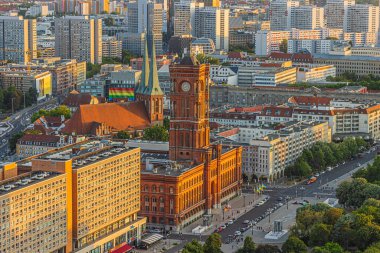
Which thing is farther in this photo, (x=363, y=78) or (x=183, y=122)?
(x=363, y=78)

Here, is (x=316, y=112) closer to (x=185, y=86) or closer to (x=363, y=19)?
(x=185, y=86)

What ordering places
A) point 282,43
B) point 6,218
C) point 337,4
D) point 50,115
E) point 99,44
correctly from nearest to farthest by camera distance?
point 6,218 → point 50,115 → point 99,44 → point 282,43 → point 337,4

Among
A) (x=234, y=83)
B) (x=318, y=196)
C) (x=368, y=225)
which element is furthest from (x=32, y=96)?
(x=368, y=225)

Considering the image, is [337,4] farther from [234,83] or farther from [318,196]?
[318,196]

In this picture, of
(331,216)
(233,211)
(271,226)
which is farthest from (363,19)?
(331,216)

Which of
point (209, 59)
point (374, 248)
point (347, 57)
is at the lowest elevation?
point (374, 248)

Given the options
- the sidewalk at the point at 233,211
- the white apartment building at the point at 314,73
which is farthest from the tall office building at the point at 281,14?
the sidewalk at the point at 233,211

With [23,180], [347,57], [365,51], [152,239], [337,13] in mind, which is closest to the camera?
[23,180]
